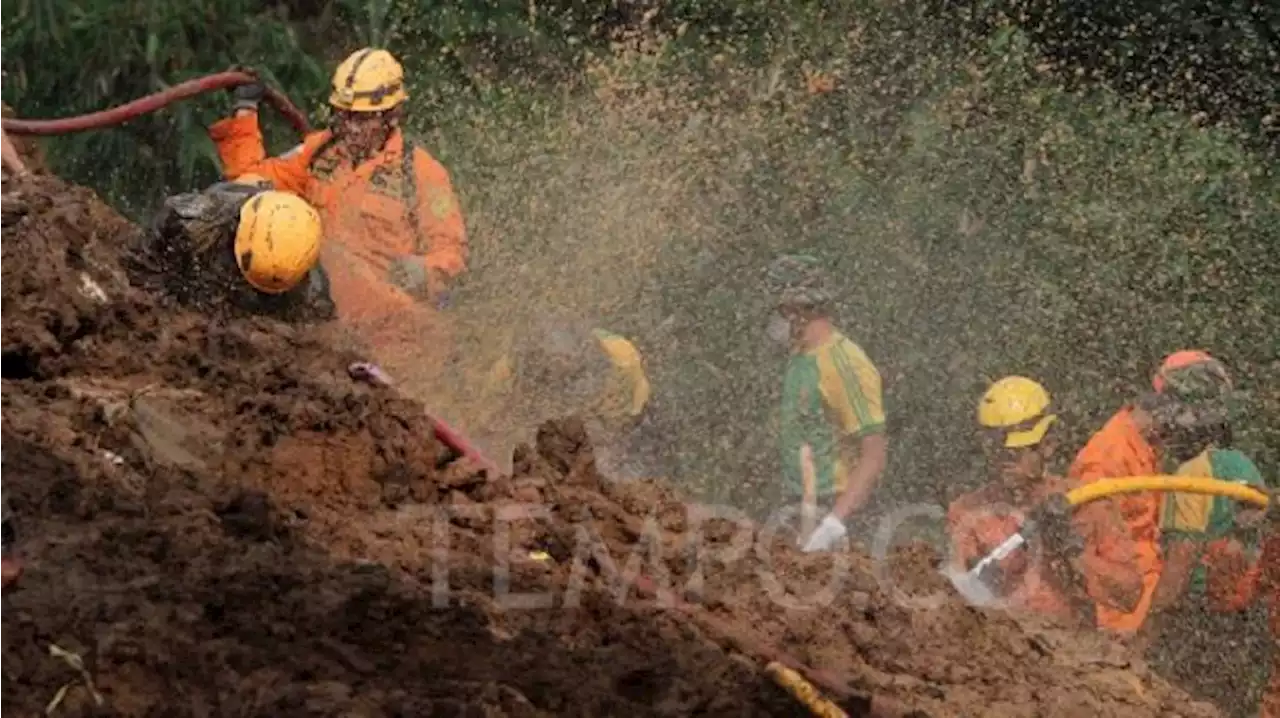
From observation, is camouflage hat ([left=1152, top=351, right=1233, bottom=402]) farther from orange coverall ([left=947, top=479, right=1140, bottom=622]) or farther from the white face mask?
the white face mask

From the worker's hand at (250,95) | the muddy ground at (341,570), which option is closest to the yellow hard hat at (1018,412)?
the muddy ground at (341,570)

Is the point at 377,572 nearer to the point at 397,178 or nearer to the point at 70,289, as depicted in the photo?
the point at 70,289

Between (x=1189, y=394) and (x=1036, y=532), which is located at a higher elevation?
(x=1036, y=532)

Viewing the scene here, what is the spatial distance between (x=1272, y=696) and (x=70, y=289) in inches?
190

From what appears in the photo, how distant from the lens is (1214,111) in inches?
553

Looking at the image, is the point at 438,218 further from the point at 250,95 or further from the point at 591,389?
the point at 250,95

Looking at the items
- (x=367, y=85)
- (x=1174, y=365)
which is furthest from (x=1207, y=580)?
(x=367, y=85)

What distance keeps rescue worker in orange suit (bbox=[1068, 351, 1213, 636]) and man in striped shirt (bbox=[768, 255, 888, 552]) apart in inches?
32.8

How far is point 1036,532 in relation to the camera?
882 centimetres

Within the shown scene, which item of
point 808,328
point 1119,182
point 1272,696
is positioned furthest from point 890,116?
A: point 1272,696

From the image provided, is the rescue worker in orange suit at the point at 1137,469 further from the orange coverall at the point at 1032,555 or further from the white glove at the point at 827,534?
the white glove at the point at 827,534

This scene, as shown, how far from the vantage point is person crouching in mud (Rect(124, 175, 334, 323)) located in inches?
350

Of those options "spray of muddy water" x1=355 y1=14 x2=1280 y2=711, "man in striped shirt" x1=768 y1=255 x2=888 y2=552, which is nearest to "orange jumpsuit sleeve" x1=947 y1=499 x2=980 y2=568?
"man in striped shirt" x1=768 y1=255 x2=888 y2=552

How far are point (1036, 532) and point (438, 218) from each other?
10.8 feet
